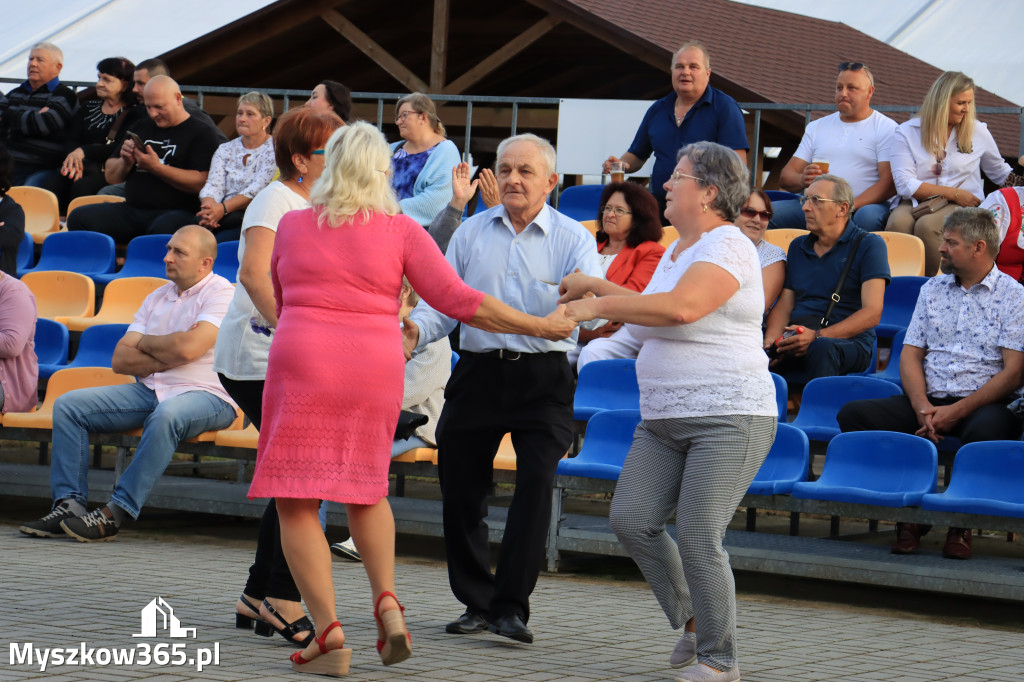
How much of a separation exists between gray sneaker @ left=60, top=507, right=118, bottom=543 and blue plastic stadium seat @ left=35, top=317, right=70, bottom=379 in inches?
69.0

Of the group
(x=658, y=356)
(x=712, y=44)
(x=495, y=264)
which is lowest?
(x=658, y=356)

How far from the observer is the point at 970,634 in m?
5.21

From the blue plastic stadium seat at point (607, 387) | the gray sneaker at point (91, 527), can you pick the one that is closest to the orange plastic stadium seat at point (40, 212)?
the gray sneaker at point (91, 527)

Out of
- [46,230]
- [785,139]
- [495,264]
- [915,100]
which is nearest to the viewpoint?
[495,264]

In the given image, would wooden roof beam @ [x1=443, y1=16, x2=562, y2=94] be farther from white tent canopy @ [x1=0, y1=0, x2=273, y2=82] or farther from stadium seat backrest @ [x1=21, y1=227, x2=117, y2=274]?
stadium seat backrest @ [x1=21, y1=227, x2=117, y2=274]

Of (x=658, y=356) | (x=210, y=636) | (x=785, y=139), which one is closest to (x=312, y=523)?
(x=210, y=636)

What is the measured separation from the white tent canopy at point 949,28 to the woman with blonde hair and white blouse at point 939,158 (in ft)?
27.2

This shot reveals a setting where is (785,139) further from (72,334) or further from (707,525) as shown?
(707,525)

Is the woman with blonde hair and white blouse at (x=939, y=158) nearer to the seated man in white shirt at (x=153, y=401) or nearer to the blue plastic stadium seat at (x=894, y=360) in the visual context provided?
the blue plastic stadium seat at (x=894, y=360)

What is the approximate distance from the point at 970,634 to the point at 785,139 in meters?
9.16

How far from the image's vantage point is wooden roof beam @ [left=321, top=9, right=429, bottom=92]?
1372 cm

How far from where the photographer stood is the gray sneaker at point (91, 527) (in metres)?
6.66

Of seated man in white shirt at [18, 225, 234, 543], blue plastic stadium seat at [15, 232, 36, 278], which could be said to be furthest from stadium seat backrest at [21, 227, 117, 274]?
seated man in white shirt at [18, 225, 234, 543]

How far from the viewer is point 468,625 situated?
15.7ft
